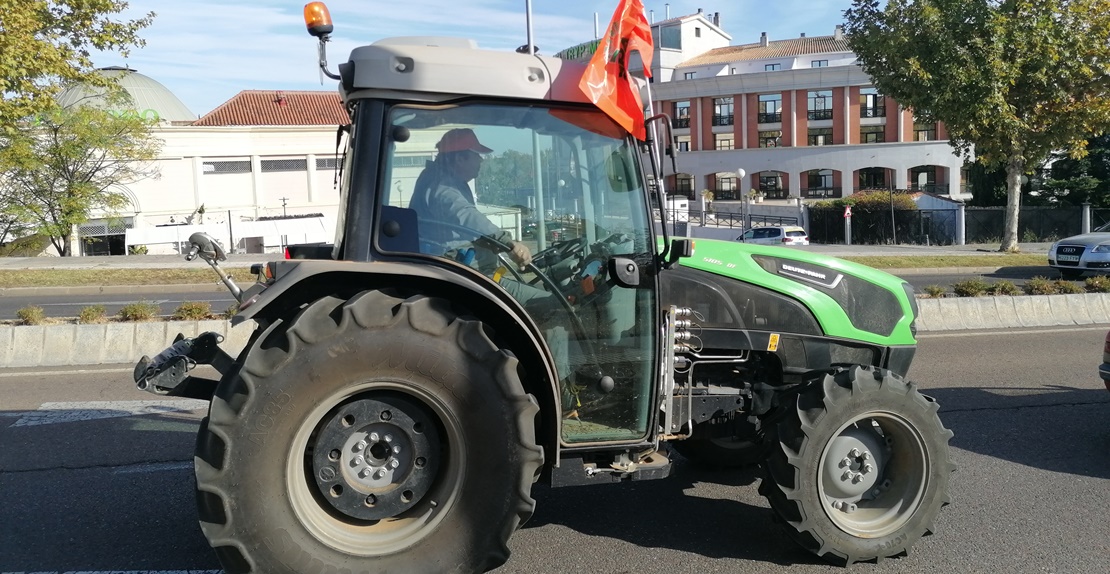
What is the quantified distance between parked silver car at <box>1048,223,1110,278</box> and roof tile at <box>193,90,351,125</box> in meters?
43.8

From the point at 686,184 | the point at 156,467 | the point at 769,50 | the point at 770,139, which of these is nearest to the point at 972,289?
the point at 156,467

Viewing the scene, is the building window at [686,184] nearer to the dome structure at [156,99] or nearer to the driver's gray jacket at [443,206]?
the dome structure at [156,99]

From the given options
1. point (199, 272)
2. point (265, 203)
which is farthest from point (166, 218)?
point (199, 272)

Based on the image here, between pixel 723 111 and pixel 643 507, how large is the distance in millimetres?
70453

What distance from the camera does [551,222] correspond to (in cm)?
416

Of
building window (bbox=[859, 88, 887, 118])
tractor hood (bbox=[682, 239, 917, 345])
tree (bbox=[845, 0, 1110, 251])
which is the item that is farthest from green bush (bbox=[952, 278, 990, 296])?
building window (bbox=[859, 88, 887, 118])

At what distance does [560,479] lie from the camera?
4.16 meters

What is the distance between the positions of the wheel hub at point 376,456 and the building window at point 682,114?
7179cm

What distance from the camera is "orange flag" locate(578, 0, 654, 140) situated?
12.9 ft

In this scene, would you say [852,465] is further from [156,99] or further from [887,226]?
[156,99]

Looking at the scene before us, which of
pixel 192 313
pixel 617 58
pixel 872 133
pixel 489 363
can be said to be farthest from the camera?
pixel 872 133

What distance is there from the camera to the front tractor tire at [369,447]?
3559 mm

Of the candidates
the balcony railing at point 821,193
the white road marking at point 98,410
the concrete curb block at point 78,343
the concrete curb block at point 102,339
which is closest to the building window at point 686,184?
the balcony railing at point 821,193

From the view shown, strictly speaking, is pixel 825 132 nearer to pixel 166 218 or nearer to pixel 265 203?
pixel 265 203
